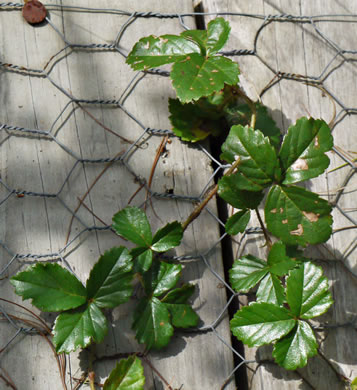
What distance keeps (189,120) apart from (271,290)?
43 centimetres

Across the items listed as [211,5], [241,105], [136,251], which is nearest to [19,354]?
[136,251]

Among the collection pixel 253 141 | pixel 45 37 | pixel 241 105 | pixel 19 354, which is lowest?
pixel 19 354

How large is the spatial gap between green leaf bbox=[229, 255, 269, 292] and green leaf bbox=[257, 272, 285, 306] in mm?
16

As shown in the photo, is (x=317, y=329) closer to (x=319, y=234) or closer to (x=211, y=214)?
(x=319, y=234)

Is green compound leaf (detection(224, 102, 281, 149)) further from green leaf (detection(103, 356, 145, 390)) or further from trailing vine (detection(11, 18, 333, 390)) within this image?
green leaf (detection(103, 356, 145, 390))

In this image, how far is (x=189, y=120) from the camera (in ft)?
4.09

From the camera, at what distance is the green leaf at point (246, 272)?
46.1 inches

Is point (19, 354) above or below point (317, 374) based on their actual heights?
above

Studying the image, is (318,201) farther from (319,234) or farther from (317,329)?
(317,329)

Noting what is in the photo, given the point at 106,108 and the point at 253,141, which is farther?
the point at 106,108

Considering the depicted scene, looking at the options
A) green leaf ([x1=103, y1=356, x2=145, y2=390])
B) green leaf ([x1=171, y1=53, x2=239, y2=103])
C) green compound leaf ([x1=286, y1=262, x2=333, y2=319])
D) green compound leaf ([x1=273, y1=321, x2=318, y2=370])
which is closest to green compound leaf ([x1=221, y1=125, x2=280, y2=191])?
green leaf ([x1=171, y1=53, x2=239, y2=103])

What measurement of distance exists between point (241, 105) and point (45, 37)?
0.49 meters

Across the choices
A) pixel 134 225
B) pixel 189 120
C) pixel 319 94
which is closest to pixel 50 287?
pixel 134 225

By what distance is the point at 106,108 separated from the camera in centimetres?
125
